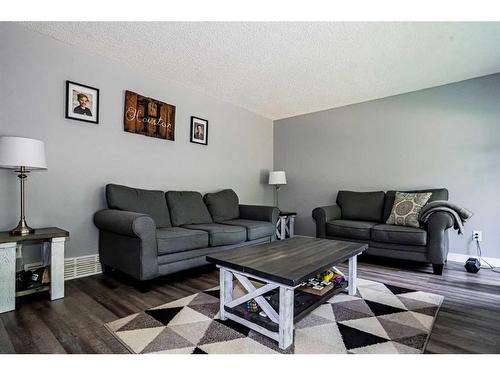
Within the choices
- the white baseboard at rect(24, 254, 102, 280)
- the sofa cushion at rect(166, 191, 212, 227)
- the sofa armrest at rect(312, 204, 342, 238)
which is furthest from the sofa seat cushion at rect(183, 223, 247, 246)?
the sofa armrest at rect(312, 204, 342, 238)

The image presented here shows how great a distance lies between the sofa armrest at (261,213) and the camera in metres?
3.44

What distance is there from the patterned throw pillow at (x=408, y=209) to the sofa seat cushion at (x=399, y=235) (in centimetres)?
11

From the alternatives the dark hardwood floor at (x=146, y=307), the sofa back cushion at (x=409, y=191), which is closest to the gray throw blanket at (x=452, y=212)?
the sofa back cushion at (x=409, y=191)

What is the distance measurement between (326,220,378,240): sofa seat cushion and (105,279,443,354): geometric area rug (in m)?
1.08

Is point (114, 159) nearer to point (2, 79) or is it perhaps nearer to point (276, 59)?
point (2, 79)

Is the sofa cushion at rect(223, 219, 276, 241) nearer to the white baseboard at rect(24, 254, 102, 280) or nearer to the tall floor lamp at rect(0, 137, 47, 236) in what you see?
the white baseboard at rect(24, 254, 102, 280)

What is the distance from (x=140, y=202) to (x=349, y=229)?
2418 millimetres

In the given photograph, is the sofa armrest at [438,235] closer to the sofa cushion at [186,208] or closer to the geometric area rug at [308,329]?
the geometric area rug at [308,329]

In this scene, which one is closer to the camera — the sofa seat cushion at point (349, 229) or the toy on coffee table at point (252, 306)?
the toy on coffee table at point (252, 306)

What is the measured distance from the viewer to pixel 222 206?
355 cm

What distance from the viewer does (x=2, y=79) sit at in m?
2.14

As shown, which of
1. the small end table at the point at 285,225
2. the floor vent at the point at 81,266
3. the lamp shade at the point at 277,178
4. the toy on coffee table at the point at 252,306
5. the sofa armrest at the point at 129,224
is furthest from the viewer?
the lamp shade at the point at 277,178

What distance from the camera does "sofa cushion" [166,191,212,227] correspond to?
117 inches
